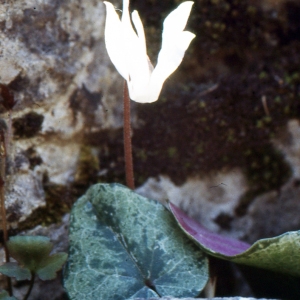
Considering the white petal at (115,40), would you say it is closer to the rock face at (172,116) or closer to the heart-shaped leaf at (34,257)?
the rock face at (172,116)

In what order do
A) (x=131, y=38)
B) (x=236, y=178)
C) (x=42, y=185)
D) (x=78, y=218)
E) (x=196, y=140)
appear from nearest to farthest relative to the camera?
(x=131, y=38) < (x=78, y=218) < (x=42, y=185) < (x=196, y=140) < (x=236, y=178)

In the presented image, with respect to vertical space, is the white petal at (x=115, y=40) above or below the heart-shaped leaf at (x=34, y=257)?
above

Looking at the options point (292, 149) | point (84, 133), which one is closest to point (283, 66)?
point (292, 149)

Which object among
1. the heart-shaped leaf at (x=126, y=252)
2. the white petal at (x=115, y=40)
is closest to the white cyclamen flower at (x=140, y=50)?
the white petal at (x=115, y=40)

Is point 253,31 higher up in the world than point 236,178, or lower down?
higher up

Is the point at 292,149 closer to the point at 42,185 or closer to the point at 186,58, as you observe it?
the point at 186,58

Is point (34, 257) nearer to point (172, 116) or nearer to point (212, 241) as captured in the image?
point (212, 241)

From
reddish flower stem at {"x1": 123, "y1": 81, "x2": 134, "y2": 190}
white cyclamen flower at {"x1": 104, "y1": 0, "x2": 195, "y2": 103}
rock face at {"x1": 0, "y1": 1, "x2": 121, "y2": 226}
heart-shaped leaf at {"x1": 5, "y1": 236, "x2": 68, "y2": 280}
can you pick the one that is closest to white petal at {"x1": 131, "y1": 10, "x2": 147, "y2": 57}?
white cyclamen flower at {"x1": 104, "y1": 0, "x2": 195, "y2": 103}
